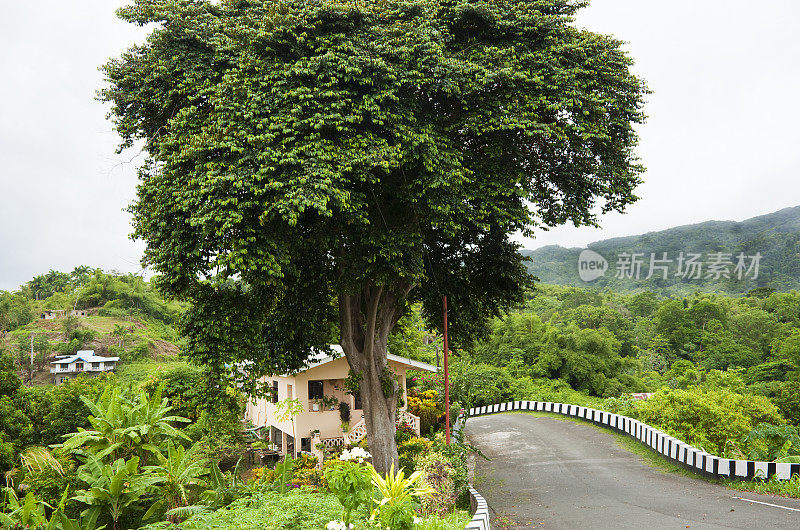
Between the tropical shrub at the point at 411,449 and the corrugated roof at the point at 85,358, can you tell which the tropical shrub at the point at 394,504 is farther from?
the corrugated roof at the point at 85,358

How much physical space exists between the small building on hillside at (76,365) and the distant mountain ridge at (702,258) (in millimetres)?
49807

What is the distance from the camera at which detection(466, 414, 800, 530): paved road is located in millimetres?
9609

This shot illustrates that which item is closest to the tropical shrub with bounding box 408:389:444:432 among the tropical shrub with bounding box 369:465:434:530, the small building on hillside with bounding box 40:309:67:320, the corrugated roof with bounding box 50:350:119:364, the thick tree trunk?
the thick tree trunk

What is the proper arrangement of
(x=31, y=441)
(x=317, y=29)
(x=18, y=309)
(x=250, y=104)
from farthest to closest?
(x=18, y=309), (x=31, y=441), (x=317, y=29), (x=250, y=104)

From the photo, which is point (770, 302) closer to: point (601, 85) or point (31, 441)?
point (601, 85)

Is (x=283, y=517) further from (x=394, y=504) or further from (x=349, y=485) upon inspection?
(x=394, y=504)

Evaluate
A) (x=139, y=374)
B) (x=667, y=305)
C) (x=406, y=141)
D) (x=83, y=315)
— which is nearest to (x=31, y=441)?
(x=406, y=141)

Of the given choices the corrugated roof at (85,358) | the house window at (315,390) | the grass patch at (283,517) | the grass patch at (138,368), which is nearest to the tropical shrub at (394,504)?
the grass patch at (283,517)

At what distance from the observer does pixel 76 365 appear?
39.1 meters

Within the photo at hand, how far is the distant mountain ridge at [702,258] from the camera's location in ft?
198

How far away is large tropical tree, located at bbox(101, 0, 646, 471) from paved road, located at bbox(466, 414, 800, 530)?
3603mm

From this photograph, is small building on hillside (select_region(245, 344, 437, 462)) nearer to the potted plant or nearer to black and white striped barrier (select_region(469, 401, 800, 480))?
the potted plant

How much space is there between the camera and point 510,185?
Answer: 39.2ft

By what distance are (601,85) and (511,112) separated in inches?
96.2
